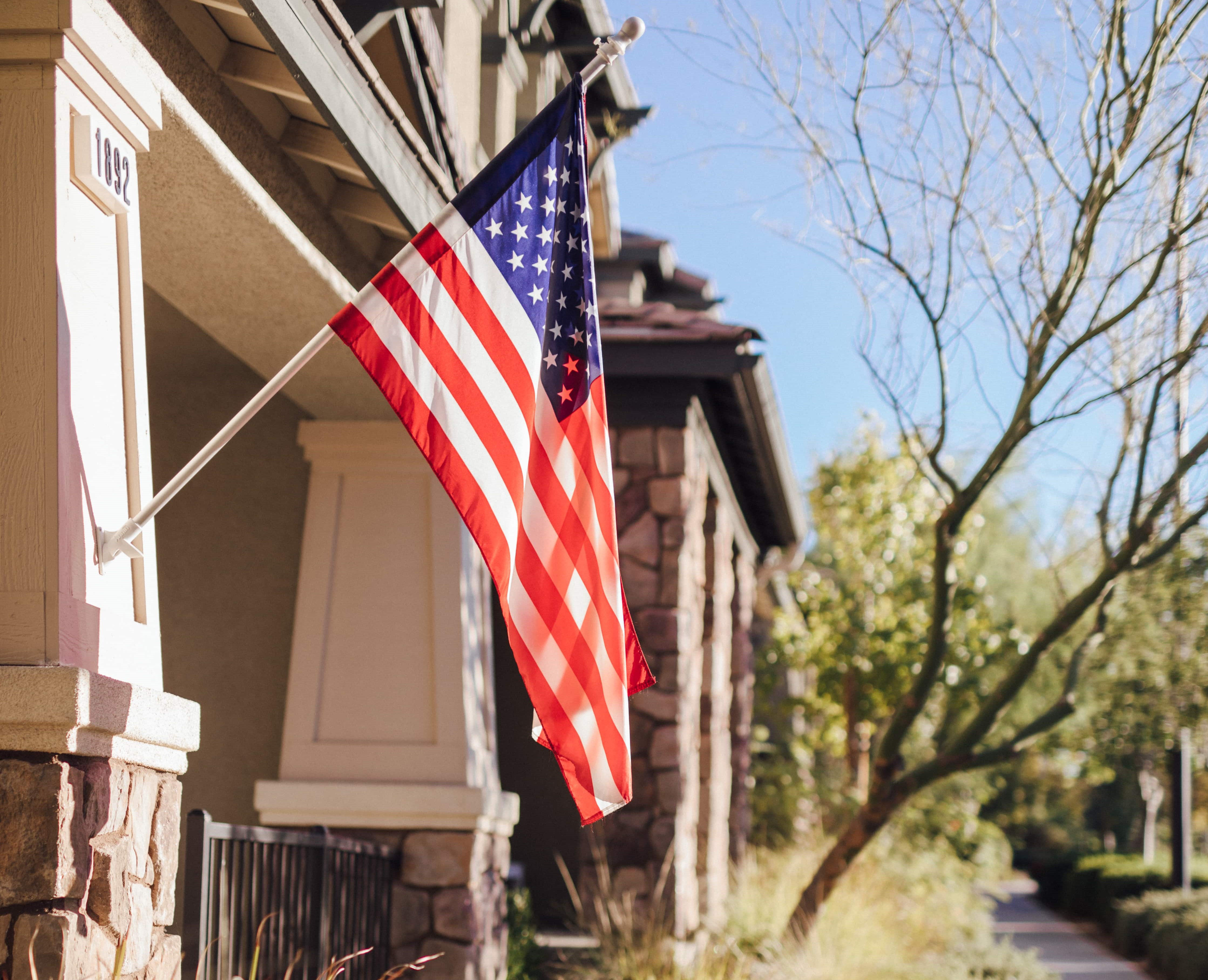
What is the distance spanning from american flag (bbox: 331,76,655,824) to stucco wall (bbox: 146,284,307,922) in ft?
11.1

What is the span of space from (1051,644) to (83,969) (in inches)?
268

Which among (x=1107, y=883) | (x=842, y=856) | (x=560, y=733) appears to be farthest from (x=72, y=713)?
(x=1107, y=883)

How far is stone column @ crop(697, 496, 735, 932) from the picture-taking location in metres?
10.4

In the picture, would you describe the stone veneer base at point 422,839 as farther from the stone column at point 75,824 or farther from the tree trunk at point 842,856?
the tree trunk at point 842,856

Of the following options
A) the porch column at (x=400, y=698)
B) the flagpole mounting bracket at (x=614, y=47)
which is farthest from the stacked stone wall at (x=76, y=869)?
the porch column at (x=400, y=698)

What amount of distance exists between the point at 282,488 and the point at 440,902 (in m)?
2.41

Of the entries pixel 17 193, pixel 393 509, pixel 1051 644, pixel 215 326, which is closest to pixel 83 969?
pixel 17 193

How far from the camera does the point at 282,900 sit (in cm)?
479

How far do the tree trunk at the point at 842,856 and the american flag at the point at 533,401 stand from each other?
18.6ft

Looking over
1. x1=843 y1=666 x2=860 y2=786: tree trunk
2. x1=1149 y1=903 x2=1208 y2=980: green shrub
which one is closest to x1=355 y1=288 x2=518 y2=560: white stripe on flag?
x1=1149 y1=903 x2=1208 y2=980: green shrub

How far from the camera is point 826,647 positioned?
19.0 m

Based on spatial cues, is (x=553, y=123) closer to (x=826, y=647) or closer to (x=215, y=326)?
(x=215, y=326)

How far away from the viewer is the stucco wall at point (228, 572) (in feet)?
22.6

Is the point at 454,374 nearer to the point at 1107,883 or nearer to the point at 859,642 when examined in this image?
the point at 859,642
